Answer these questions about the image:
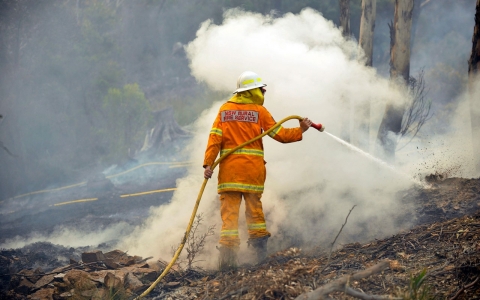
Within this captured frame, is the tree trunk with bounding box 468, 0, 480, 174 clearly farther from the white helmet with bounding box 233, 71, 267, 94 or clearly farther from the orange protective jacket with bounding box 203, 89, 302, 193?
the white helmet with bounding box 233, 71, 267, 94

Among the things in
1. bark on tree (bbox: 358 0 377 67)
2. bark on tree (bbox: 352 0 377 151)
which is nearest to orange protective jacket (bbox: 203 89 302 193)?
bark on tree (bbox: 352 0 377 151)

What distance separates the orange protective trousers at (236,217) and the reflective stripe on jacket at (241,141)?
116mm

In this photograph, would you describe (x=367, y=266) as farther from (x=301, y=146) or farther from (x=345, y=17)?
(x=345, y=17)

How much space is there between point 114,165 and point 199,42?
10674mm

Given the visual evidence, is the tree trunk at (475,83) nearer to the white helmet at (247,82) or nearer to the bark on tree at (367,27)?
the bark on tree at (367,27)

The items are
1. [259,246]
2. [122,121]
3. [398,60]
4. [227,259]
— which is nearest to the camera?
[227,259]

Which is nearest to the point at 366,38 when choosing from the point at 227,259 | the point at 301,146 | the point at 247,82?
the point at 301,146

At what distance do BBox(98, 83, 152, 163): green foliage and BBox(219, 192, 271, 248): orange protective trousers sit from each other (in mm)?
14010

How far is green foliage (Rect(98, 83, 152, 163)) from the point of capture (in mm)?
19641

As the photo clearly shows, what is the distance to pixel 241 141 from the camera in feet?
19.5

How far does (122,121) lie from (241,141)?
579 inches

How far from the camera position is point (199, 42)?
953cm

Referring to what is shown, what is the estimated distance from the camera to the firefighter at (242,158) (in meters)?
5.85

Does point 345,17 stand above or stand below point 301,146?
above
